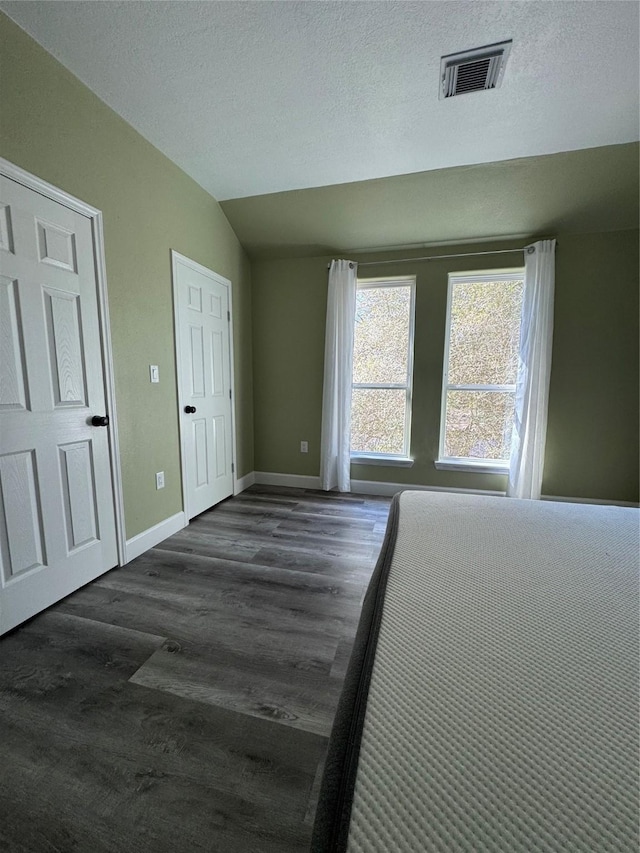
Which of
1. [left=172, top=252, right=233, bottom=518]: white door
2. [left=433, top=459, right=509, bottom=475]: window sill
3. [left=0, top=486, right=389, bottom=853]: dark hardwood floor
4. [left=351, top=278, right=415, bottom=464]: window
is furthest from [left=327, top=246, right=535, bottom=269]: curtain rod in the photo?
[left=0, top=486, right=389, bottom=853]: dark hardwood floor

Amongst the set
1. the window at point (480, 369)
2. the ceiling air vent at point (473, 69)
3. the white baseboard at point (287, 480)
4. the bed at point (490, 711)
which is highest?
the ceiling air vent at point (473, 69)

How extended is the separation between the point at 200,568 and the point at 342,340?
2.26 m

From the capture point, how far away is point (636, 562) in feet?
2.92

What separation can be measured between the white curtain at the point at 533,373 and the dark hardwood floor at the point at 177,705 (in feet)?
5.65

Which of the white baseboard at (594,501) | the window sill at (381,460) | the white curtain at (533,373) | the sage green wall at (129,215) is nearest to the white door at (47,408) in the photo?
the sage green wall at (129,215)

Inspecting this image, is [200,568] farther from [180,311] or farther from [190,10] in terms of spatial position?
[190,10]

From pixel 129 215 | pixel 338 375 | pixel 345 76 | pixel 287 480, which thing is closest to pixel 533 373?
pixel 338 375

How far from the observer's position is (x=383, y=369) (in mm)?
3379

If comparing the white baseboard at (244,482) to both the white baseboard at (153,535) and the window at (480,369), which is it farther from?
the window at (480,369)

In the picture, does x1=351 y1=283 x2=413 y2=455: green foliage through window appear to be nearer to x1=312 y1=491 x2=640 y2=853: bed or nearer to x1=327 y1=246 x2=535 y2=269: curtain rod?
x1=327 y1=246 x2=535 y2=269: curtain rod

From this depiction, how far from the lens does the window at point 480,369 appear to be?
10.1 ft

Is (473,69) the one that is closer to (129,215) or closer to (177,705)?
(129,215)

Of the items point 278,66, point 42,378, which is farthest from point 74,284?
point 278,66

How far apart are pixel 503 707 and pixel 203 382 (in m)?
2.77
